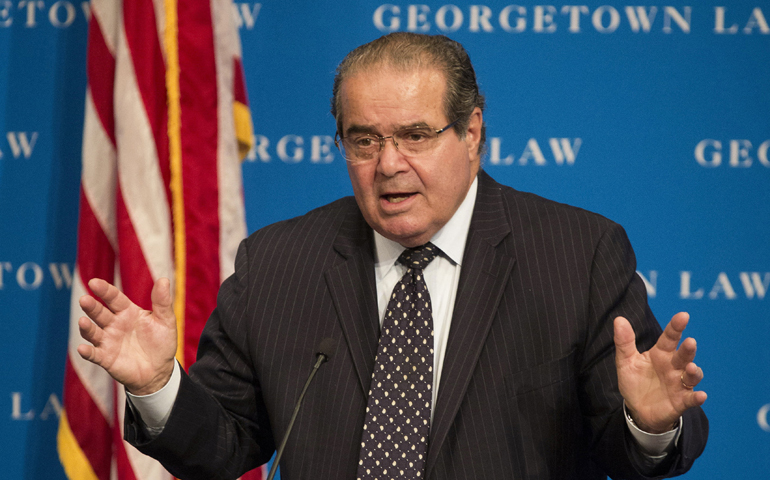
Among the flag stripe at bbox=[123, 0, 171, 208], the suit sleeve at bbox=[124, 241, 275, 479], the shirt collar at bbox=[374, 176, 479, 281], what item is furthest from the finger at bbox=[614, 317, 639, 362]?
the flag stripe at bbox=[123, 0, 171, 208]

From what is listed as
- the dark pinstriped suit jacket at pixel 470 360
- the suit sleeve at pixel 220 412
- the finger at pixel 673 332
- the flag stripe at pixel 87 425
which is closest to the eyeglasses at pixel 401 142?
the dark pinstriped suit jacket at pixel 470 360

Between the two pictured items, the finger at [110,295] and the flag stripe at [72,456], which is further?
the flag stripe at [72,456]

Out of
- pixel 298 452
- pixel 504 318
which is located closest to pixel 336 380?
pixel 298 452

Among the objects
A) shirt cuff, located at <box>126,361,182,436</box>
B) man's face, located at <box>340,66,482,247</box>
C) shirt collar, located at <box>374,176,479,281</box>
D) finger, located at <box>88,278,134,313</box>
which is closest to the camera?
finger, located at <box>88,278,134,313</box>

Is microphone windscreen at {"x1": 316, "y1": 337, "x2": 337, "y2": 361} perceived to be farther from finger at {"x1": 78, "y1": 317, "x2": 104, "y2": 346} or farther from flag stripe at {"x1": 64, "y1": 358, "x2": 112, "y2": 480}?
flag stripe at {"x1": 64, "y1": 358, "x2": 112, "y2": 480}

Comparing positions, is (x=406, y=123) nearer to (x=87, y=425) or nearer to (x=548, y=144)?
(x=548, y=144)

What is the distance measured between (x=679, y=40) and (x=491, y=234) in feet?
4.32

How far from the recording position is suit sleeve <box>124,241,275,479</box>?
4.83 ft

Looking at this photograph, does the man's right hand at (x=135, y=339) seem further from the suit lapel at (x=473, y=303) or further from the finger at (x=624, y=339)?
the finger at (x=624, y=339)

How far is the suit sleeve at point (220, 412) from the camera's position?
1.47 metres

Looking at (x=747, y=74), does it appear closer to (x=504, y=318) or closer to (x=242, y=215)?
(x=504, y=318)

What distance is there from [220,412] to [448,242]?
605 millimetres

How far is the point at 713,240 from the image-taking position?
2545mm

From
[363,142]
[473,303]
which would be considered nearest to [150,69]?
[363,142]
